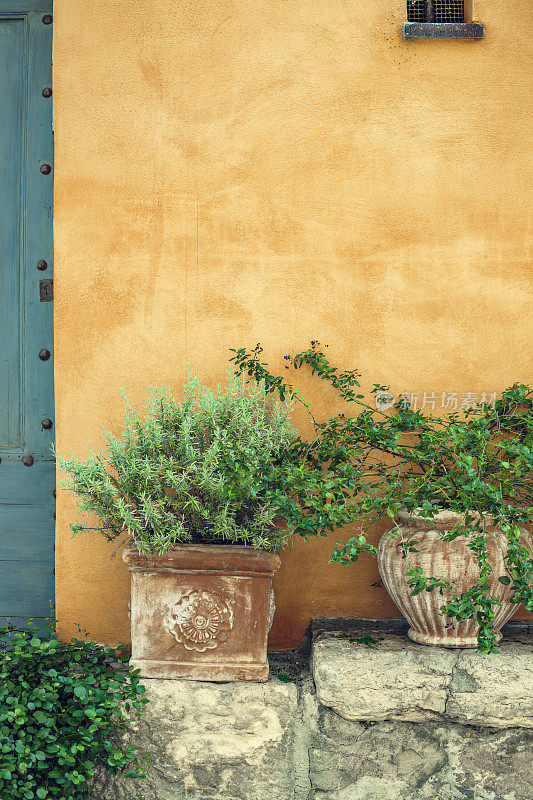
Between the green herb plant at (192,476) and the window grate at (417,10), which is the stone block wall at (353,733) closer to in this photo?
the green herb plant at (192,476)

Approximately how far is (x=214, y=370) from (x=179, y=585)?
0.82 m

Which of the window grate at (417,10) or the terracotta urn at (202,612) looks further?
the window grate at (417,10)

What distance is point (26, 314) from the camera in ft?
9.41

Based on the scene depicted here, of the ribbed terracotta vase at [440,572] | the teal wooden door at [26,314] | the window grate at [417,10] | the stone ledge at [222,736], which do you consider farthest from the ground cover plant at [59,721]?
the window grate at [417,10]

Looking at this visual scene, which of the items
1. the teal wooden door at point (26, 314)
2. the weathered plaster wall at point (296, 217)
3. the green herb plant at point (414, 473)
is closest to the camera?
the green herb plant at point (414, 473)

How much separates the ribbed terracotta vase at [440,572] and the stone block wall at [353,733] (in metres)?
0.07

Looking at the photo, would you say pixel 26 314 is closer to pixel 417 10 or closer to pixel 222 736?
pixel 222 736

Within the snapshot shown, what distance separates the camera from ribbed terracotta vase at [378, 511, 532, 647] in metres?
2.15

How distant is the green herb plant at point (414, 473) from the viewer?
1.94 metres

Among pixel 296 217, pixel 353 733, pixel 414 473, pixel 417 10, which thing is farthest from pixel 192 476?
pixel 417 10

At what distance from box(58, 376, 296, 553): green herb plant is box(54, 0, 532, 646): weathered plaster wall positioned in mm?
349

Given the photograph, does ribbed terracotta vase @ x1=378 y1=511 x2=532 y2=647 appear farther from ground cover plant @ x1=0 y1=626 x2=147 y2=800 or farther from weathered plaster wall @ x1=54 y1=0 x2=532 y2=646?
ground cover plant @ x1=0 y1=626 x2=147 y2=800

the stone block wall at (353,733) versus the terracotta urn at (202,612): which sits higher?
the terracotta urn at (202,612)

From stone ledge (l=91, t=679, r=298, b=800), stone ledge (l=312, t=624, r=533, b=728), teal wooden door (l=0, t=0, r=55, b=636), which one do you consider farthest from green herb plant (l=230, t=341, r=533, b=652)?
teal wooden door (l=0, t=0, r=55, b=636)
